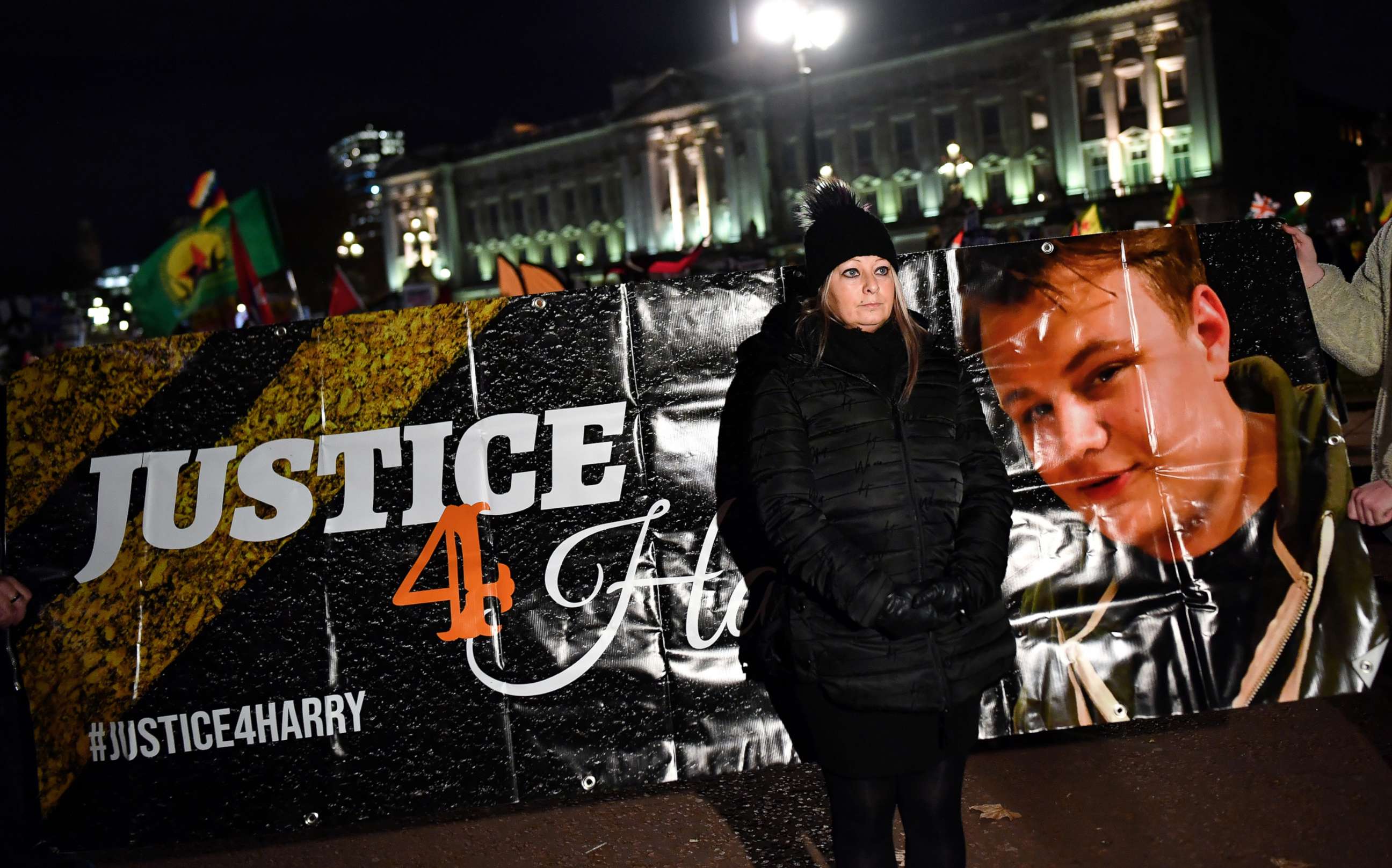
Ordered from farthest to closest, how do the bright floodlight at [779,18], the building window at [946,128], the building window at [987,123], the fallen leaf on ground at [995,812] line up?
the building window at [946,128] < the building window at [987,123] < the bright floodlight at [779,18] < the fallen leaf on ground at [995,812]

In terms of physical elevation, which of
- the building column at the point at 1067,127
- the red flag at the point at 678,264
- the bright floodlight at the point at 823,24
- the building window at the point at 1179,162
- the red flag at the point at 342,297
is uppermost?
the building column at the point at 1067,127

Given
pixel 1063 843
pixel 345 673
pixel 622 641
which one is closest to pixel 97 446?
pixel 345 673

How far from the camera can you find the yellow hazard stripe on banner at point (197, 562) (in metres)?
3.52

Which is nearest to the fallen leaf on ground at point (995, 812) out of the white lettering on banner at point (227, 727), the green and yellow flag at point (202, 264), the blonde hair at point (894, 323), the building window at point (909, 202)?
the blonde hair at point (894, 323)

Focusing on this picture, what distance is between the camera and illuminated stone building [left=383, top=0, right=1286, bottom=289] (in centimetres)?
5706

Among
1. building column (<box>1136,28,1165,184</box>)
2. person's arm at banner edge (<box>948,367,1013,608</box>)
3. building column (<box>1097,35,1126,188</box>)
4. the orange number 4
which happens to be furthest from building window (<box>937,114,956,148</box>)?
person's arm at banner edge (<box>948,367,1013,608</box>)

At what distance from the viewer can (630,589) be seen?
11.7ft

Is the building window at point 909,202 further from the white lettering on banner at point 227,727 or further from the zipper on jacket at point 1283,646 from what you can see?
the white lettering on banner at point 227,727

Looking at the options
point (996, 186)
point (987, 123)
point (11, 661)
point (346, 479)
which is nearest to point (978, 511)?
point (346, 479)

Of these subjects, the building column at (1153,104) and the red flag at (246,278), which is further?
the building column at (1153,104)

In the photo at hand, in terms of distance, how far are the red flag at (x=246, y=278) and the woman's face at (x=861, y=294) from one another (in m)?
10.5

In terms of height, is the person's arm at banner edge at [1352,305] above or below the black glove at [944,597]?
above

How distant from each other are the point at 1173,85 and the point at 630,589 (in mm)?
61273

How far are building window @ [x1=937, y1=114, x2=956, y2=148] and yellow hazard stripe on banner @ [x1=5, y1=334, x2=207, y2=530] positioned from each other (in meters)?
63.0
